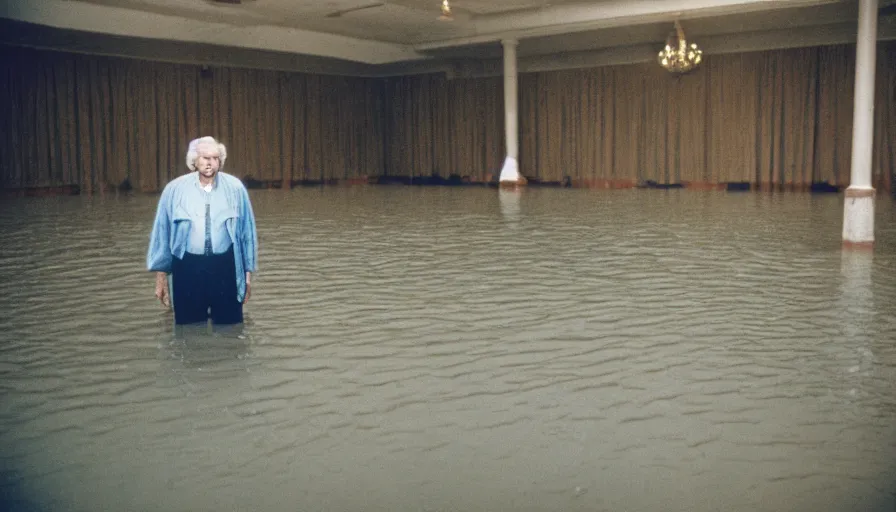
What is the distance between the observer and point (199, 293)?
516 cm

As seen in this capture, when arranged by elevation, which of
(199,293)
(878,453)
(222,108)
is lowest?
(878,453)

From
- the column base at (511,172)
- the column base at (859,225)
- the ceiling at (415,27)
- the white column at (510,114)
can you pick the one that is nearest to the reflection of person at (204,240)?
the column base at (859,225)

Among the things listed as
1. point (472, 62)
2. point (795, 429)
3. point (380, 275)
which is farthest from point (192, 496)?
point (472, 62)

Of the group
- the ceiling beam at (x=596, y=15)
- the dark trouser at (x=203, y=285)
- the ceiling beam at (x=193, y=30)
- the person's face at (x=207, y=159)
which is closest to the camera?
the person's face at (x=207, y=159)

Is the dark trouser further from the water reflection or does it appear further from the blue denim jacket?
the water reflection

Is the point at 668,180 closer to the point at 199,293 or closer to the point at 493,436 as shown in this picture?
the point at 199,293

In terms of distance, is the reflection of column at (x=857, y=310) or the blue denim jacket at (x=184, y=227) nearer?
the reflection of column at (x=857, y=310)

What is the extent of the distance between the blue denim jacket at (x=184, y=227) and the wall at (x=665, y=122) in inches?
583

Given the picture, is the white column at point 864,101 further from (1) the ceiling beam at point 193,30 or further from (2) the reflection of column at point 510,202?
(1) the ceiling beam at point 193,30

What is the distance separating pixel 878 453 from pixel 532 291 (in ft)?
10.9

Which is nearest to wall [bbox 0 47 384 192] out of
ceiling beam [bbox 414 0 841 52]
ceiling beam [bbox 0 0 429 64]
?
ceiling beam [bbox 0 0 429 64]

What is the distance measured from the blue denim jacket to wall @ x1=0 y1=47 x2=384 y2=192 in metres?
14.3

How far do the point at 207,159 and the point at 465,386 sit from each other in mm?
2011

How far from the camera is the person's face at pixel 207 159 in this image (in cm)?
493
